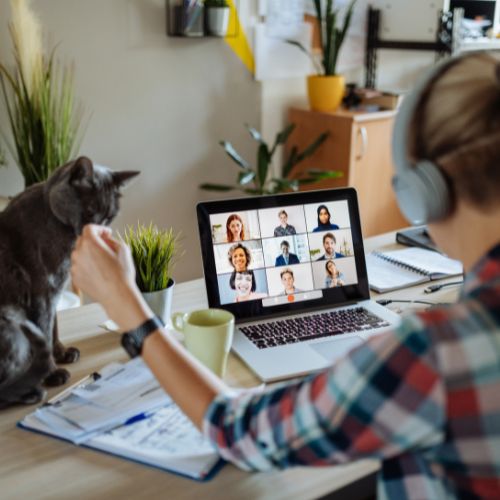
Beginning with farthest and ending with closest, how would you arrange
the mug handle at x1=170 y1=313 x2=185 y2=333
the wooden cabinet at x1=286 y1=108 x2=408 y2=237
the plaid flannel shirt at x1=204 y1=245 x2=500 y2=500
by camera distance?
the wooden cabinet at x1=286 y1=108 x2=408 y2=237, the mug handle at x1=170 y1=313 x2=185 y2=333, the plaid flannel shirt at x1=204 y1=245 x2=500 y2=500

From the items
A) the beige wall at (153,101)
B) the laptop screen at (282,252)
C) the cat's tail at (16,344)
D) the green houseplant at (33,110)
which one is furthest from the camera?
the beige wall at (153,101)

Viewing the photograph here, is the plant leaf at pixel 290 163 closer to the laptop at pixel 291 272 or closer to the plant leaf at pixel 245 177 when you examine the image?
the plant leaf at pixel 245 177

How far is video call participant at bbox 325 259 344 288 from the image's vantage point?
58.5 inches

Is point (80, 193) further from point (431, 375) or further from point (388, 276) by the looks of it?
point (388, 276)

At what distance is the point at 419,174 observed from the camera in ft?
2.45

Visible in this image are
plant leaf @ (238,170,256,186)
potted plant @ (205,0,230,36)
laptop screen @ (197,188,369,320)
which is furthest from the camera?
plant leaf @ (238,170,256,186)

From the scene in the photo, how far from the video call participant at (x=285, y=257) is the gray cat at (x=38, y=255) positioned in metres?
0.43

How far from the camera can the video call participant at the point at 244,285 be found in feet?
4.60

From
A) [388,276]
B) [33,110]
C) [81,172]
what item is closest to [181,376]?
[81,172]

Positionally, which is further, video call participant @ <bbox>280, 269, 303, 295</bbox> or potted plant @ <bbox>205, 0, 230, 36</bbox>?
potted plant @ <bbox>205, 0, 230, 36</bbox>

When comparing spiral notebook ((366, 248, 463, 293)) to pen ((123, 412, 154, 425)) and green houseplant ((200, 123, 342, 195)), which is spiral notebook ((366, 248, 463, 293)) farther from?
green houseplant ((200, 123, 342, 195))

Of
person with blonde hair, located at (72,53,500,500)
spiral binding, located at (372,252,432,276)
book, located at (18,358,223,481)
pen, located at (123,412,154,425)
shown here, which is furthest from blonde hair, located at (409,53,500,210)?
spiral binding, located at (372,252,432,276)

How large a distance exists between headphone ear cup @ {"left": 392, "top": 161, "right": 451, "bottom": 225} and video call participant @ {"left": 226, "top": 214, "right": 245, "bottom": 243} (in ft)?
2.07

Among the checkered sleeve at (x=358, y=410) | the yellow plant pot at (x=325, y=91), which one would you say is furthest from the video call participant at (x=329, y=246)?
the yellow plant pot at (x=325, y=91)
